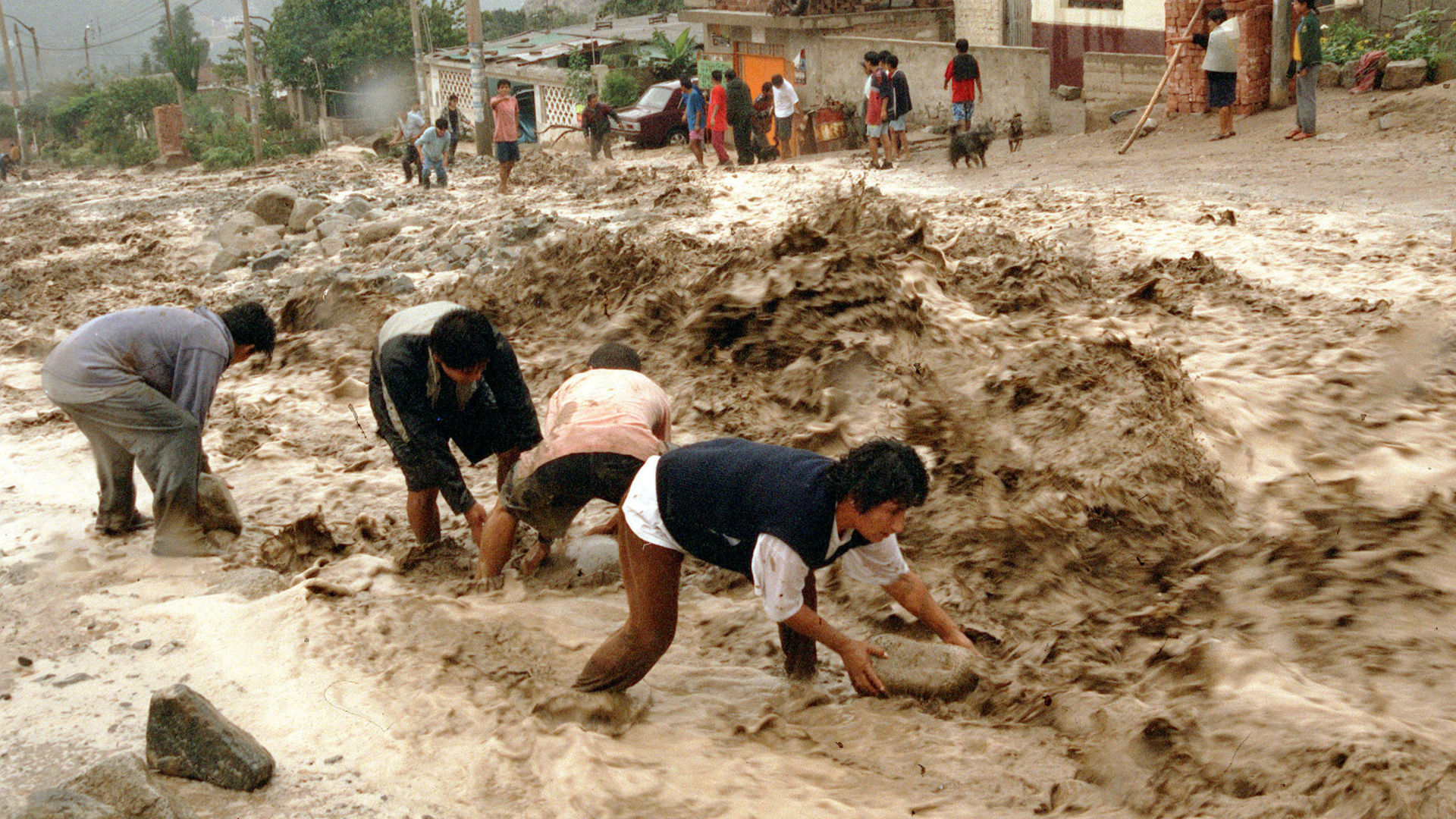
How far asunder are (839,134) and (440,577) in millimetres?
13460

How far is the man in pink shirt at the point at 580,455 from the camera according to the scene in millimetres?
4137

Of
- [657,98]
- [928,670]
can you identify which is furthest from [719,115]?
[928,670]

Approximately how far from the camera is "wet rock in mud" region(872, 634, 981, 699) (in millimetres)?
3516

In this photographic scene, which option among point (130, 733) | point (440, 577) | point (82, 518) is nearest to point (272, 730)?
point (130, 733)

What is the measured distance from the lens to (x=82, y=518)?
557cm

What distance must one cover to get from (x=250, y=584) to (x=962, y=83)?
10.6 m

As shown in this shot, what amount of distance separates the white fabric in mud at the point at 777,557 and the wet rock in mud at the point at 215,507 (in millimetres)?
2638

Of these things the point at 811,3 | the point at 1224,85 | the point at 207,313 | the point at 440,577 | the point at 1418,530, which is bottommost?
the point at 440,577

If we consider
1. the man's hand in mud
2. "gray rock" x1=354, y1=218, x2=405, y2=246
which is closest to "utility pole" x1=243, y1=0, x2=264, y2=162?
"gray rock" x1=354, y1=218, x2=405, y2=246

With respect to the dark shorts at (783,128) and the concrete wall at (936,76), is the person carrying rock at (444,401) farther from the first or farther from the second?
the concrete wall at (936,76)

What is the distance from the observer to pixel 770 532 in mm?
3031

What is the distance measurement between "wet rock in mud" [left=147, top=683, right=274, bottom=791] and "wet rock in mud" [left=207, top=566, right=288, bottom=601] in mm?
1447

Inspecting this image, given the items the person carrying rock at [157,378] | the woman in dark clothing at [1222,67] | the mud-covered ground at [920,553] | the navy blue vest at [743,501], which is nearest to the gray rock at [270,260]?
the mud-covered ground at [920,553]

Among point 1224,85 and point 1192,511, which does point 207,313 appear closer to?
point 1192,511
